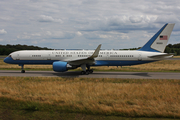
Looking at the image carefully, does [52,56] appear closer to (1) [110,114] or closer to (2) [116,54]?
(2) [116,54]

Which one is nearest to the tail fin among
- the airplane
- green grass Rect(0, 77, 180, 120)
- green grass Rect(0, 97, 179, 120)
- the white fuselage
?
the airplane

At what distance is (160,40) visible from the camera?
24.5 metres

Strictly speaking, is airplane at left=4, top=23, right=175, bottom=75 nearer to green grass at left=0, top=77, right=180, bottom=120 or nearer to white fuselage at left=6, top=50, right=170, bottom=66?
white fuselage at left=6, top=50, right=170, bottom=66

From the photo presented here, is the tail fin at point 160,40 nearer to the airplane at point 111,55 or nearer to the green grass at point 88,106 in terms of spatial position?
the airplane at point 111,55

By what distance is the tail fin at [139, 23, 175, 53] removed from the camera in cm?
2407

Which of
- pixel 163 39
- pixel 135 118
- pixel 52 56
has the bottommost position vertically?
pixel 135 118

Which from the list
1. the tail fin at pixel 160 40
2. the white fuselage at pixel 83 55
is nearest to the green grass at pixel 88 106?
the white fuselage at pixel 83 55

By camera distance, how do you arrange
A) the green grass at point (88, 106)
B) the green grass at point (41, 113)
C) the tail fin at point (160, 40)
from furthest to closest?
1. the tail fin at point (160, 40)
2. the green grass at point (88, 106)
3. the green grass at point (41, 113)

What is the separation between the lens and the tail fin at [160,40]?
24066 mm

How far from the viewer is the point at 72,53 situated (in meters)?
24.8

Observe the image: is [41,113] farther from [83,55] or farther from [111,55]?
[111,55]

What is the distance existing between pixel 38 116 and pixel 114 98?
501 cm

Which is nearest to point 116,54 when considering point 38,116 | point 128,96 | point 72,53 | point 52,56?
point 72,53

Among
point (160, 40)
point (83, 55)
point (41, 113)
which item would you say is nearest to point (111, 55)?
point (83, 55)
